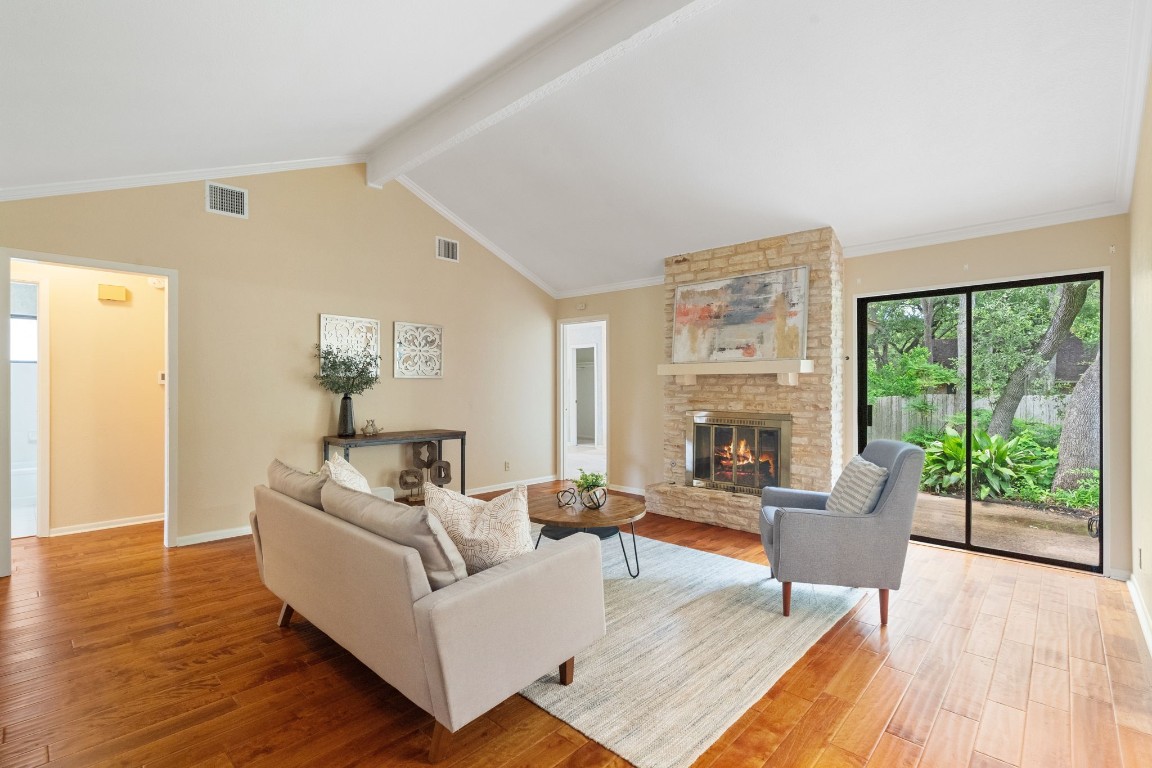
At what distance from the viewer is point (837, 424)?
15.2 ft

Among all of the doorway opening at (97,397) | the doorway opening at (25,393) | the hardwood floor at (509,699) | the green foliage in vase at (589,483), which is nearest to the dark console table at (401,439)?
the doorway opening at (97,397)

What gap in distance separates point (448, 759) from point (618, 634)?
1114mm

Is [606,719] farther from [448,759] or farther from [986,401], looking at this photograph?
[986,401]

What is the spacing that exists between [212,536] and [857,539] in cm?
472

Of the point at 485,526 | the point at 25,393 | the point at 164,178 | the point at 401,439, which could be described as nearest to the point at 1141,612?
the point at 485,526

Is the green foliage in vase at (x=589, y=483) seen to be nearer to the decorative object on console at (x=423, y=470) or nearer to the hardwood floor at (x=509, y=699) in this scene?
the hardwood floor at (x=509, y=699)

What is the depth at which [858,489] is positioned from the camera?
3.05 meters

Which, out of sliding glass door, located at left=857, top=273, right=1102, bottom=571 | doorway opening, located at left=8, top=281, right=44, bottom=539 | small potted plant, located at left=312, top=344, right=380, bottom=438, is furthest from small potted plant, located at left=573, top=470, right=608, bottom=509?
doorway opening, located at left=8, top=281, right=44, bottom=539

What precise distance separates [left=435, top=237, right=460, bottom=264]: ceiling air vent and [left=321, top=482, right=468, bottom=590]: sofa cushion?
4205mm

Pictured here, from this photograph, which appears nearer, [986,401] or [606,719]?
[606,719]

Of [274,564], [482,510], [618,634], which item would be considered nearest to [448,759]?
Answer: [482,510]

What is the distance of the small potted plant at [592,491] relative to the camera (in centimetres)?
348

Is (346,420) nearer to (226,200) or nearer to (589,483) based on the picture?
(226,200)

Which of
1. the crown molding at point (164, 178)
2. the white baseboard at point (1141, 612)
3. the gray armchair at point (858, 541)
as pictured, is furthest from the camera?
the crown molding at point (164, 178)
